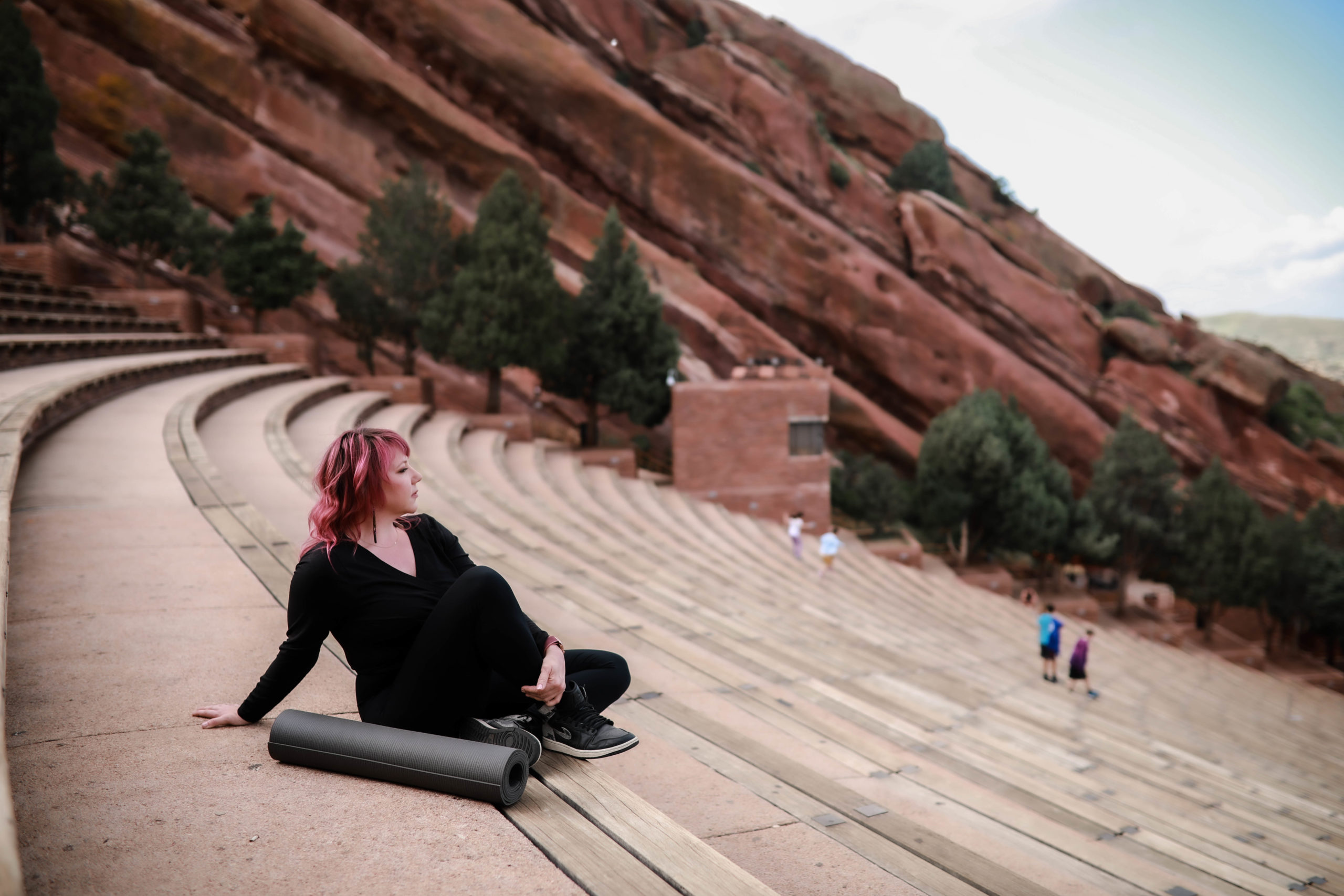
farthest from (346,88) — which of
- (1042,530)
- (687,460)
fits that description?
(1042,530)

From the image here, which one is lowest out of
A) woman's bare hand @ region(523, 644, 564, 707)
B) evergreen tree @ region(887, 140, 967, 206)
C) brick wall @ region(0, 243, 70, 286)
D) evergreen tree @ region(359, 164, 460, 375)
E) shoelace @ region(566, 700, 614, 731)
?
brick wall @ region(0, 243, 70, 286)

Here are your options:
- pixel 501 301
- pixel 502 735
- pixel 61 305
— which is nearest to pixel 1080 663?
pixel 502 735

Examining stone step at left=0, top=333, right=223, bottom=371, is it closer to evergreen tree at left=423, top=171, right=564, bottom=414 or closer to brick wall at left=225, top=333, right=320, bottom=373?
brick wall at left=225, top=333, right=320, bottom=373

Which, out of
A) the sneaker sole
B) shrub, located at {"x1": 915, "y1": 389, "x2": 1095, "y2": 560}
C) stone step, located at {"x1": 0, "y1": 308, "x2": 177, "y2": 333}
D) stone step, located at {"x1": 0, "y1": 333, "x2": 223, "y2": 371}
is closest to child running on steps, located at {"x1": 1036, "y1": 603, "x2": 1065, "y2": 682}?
the sneaker sole

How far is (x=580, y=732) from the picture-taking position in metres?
3.00

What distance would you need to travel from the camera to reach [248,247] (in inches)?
796

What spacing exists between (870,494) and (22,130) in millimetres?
24215

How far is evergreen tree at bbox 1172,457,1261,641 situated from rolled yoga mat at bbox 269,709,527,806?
32.0 metres

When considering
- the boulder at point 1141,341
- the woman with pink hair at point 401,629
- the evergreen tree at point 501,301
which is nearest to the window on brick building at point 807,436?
the evergreen tree at point 501,301

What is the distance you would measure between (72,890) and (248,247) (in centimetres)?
2142

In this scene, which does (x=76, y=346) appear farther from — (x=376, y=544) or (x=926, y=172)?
(x=926, y=172)

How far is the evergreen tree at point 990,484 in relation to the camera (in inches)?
1003

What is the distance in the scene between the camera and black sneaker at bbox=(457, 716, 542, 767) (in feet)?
9.02

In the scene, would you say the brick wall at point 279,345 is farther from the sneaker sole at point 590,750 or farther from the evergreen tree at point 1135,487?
the evergreen tree at point 1135,487
